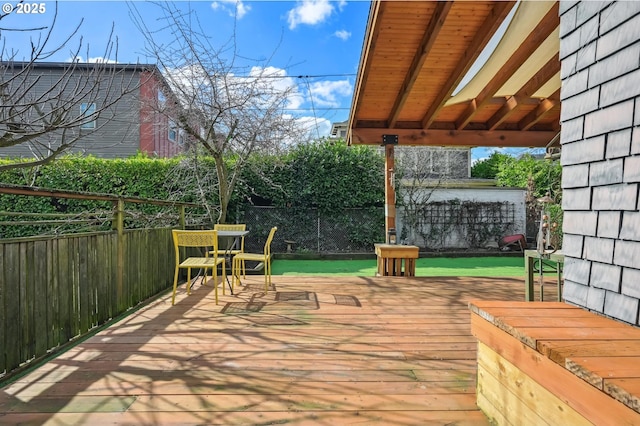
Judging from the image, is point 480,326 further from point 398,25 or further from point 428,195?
point 428,195

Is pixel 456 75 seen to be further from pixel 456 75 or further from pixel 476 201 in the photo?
pixel 476 201

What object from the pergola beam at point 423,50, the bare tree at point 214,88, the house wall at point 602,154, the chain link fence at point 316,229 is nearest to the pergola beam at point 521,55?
the pergola beam at point 423,50

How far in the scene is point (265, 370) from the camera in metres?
2.11

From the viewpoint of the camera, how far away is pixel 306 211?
889 centimetres

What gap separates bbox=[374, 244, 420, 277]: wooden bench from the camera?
5320mm

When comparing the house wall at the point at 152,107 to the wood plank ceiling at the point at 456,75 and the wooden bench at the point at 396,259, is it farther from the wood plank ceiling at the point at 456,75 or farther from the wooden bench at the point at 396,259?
the wooden bench at the point at 396,259

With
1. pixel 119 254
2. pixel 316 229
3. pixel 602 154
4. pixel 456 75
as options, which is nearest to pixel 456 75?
pixel 456 75

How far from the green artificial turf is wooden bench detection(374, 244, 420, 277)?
65 centimetres

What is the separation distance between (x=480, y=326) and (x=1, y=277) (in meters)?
2.57

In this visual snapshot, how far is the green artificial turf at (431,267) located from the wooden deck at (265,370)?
280 centimetres

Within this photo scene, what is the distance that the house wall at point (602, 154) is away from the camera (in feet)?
5.17

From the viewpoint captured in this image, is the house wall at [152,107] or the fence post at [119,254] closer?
the fence post at [119,254]

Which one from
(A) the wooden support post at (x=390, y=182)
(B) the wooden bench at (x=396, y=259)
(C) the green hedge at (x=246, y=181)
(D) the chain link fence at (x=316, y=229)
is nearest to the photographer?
(B) the wooden bench at (x=396, y=259)

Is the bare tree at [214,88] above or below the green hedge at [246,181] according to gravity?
above
